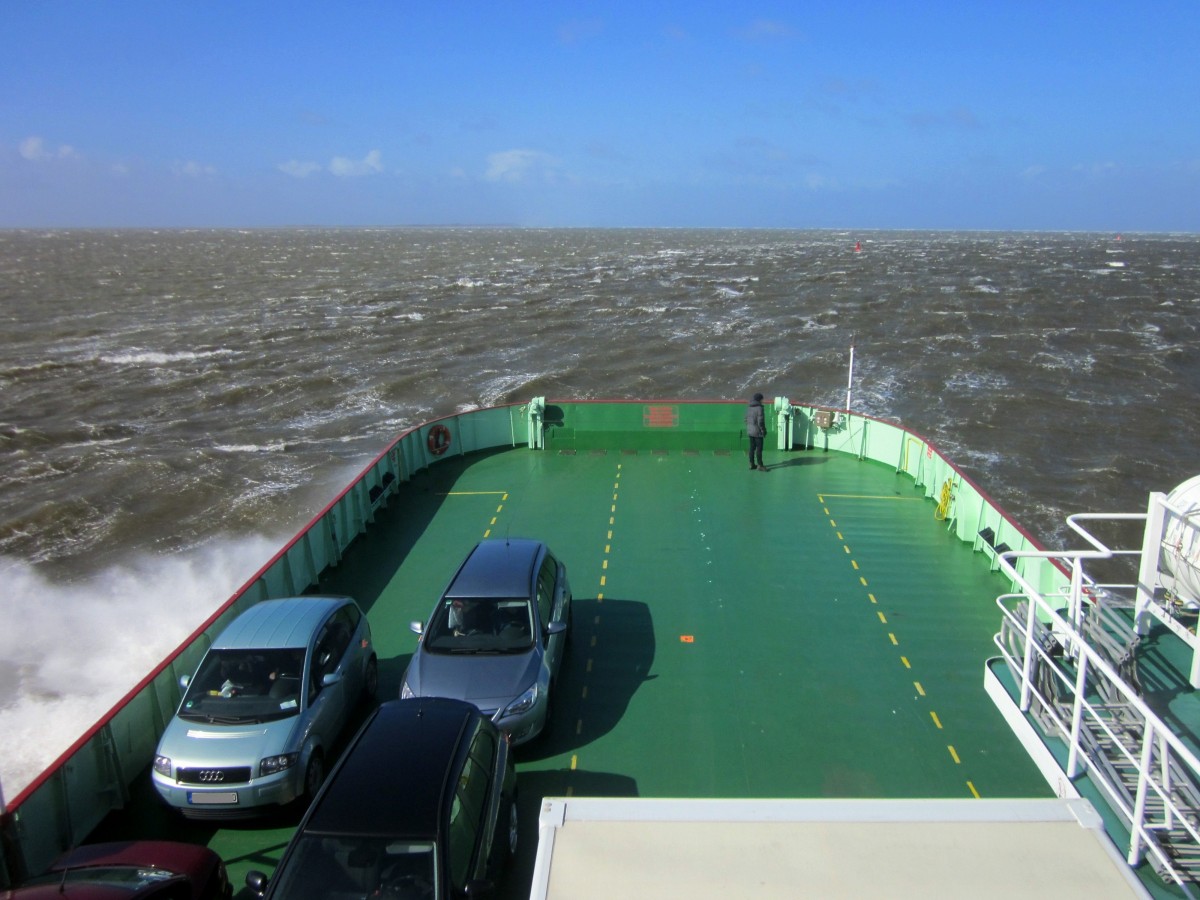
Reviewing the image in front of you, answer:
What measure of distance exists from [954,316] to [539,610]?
207ft

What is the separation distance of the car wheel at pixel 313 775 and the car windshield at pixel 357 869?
2.22 metres

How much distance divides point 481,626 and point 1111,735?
5.72 meters

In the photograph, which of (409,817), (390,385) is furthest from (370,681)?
(390,385)

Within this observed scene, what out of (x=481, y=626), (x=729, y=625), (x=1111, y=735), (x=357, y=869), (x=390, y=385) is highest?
(x=1111, y=735)

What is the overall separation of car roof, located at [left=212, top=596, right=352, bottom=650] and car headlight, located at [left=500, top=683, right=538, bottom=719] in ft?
6.98

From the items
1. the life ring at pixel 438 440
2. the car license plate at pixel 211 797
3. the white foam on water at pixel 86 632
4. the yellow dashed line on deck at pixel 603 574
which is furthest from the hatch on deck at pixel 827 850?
the life ring at pixel 438 440

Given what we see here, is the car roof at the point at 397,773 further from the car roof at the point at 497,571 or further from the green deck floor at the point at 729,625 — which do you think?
the car roof at the point at 497,571

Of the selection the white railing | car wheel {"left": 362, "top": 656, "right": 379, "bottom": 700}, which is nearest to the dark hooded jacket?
the white railing

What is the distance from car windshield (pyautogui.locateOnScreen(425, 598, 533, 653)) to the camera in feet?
28.6

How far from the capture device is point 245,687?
8000mm

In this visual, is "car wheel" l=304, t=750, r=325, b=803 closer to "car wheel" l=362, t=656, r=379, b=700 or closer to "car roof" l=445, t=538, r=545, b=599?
"car wheel" l=362, t=656, r=379, b=700

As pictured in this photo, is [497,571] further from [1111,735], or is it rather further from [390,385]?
[390,385]

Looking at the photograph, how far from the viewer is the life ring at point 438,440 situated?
1781cm

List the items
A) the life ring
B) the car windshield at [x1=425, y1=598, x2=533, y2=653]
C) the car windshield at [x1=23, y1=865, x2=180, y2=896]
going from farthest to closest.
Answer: the life ring < the car windshield at [x1=425, y1=598, x2=533, y2=653] < the car windshield at [x1=23, y1=865, x2=180, y2=896]
